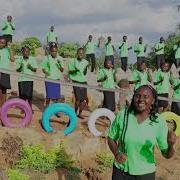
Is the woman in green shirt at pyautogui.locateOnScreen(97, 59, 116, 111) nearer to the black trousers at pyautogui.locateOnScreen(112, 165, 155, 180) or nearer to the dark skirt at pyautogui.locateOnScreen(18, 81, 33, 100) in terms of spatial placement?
the dark skirt at pyautogui.locateOnScreen(18, 81, 33, 100)

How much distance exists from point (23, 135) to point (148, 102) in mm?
5517

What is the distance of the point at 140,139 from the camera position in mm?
5020

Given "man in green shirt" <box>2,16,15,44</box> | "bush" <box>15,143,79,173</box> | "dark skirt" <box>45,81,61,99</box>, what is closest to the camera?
"bush" <box>15,143,79,173</box>

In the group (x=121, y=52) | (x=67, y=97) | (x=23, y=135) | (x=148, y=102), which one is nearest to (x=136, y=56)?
(x=121, y=52)

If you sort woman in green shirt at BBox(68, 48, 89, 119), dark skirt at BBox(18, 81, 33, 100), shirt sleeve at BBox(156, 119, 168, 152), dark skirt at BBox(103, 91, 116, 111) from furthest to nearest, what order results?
dark skirt at BBox(103, 91, 116, 111), woman in green shirt at BBox(68, 48, 89, 119), dark skirt at BBox(18, 81, 33, 100), shirt sleeve at BBox(156, 119, 168, 152)

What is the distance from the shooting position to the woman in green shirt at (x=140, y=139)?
16.5 feet

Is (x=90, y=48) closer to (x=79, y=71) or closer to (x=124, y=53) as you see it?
(x=124, y=53)

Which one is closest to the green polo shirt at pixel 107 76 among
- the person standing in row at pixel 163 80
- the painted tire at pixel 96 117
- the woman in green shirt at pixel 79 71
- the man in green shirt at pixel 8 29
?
the woman in green shirt at pixel 79 71

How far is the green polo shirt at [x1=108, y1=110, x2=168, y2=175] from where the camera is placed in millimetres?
5023

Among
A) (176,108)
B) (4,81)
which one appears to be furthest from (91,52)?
(4,81)

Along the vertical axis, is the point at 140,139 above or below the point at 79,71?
below

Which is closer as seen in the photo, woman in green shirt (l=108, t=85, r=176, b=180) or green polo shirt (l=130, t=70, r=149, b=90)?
woman in green shirt (l=108, t=85, r=176, b=180)

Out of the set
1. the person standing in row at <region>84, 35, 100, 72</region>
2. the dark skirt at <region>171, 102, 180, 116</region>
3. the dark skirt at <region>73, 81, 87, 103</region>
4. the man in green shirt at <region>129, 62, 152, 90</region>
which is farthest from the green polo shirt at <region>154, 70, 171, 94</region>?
the person standing in row at <region>84, 35, 100, 72</region>

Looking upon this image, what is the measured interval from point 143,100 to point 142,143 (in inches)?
15.2
